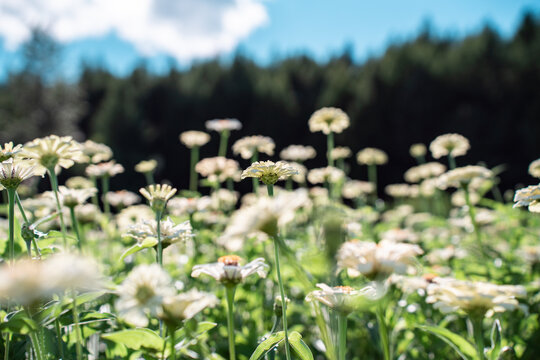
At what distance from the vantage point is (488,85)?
14.5 metres

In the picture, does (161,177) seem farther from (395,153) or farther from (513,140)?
(513,140)

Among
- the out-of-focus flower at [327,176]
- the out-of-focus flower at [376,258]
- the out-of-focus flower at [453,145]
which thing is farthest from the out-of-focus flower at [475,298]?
the out-of-focus flower at [453,145]

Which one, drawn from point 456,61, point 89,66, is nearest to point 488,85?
point 456,61

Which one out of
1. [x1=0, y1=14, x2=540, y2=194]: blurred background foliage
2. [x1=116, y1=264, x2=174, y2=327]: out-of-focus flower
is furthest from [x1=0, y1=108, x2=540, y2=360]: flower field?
[x1=0, y1=14, x2=540, y2=194]: blurred background foliage

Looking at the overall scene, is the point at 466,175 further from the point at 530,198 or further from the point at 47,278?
the point at 47,278

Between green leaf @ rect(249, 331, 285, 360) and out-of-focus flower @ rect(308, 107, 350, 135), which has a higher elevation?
out-of-focus flower @ rect(308, 107, 350, 135)

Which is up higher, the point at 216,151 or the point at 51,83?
the point at 51,83

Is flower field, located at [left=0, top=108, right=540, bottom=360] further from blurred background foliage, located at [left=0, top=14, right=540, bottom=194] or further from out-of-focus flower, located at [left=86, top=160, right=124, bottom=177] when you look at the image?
blurred background foliage, located at [left=0, top=14, right=540, bottom=194]

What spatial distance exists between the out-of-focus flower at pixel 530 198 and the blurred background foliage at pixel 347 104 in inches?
416

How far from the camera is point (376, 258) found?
0.75 m

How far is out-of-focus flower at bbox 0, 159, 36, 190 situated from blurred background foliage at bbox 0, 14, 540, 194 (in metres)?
10.6

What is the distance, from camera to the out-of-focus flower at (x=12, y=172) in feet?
2.80

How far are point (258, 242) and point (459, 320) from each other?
882 millimetres

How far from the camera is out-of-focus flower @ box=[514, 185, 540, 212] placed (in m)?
0.99
